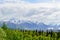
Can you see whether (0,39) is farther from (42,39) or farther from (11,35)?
(42,39)

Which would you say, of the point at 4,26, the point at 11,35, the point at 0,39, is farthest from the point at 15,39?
the point at 4,26

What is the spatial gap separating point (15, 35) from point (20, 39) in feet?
6.85

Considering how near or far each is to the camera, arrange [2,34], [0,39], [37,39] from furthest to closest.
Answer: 1. [37,39]
2. [2,34]
3. [0,39]

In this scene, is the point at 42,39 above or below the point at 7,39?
below

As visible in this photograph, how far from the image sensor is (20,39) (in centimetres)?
8638

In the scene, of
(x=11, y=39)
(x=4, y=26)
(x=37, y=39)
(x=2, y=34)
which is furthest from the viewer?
(x=37, y=39)

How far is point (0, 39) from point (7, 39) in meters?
7.00

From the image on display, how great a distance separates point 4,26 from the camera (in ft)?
345

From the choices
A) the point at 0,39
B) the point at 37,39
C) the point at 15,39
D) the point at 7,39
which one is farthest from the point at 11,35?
the point at 37,39

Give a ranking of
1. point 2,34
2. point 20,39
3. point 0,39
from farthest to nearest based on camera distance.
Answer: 1. point 20,39
2. point 2,34
3. point 0,39

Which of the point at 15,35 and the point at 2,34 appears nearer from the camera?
the point at 2,34

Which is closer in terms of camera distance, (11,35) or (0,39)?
(0,39)

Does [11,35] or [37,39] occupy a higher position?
[11,35]

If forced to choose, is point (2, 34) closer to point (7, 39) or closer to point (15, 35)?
point (7, 39)
